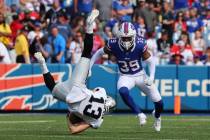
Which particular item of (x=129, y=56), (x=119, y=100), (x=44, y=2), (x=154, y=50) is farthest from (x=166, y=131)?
(x=44, y=2)

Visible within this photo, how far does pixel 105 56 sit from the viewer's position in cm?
2003

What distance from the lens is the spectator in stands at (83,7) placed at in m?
22.9

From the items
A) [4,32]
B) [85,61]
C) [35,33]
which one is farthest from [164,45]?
[85,61]

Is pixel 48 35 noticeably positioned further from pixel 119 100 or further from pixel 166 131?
pixel 166 131

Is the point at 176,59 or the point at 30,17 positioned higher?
the point at 30,17

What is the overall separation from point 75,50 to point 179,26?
334cm

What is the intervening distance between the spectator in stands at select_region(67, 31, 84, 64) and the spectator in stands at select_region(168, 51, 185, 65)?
2195mm

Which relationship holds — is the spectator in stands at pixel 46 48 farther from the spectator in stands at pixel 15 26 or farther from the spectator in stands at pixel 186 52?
the spectator in stands at pixel 186 52

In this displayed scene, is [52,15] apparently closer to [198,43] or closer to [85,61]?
[198,43]

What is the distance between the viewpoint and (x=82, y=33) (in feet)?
69.8

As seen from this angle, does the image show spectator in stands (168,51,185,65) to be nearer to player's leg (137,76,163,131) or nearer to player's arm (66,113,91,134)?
player's leg (137,76,163,131)

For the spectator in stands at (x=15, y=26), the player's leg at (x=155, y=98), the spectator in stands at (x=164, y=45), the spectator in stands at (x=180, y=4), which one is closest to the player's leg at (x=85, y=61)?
the player's leg at (x=155, y=98)

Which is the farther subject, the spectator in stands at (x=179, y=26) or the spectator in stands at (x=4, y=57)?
the spectator in stands at (x=179, y=26)

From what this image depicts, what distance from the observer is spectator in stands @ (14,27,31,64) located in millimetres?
19364
